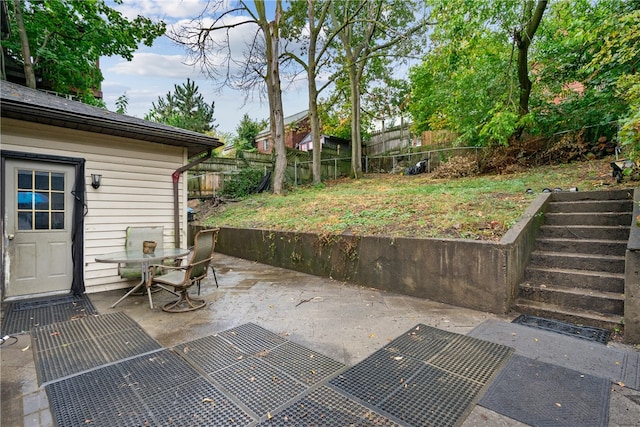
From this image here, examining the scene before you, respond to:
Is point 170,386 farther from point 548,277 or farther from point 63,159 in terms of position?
point 548,277

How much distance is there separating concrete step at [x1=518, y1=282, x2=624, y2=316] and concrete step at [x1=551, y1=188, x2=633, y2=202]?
2001 mm

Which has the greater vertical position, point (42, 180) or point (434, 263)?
point (42, 180)

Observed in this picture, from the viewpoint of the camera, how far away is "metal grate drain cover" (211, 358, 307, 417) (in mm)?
2006

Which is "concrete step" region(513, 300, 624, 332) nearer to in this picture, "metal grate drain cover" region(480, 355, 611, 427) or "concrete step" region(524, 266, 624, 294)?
"concrete step" region(524, 266, 624, 294)

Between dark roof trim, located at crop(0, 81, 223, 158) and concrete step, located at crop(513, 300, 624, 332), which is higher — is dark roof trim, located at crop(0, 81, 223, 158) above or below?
above

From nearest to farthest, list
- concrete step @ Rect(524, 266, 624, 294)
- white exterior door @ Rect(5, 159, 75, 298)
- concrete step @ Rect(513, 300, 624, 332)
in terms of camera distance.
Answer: concrete step @ Rect(513, 300, 624, 332) < concrete step @ Rect(524, 266, 624, 294) < white exterior door @ Rect(5, 159, 75, 298)

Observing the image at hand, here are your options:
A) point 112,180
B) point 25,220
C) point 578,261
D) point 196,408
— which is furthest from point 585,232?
point 25,220

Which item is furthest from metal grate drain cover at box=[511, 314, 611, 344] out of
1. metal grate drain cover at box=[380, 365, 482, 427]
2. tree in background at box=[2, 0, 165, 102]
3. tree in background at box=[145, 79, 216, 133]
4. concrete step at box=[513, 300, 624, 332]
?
tree in background at box=[145, 79, 216, 133]

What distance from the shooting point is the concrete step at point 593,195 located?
440 centimetres

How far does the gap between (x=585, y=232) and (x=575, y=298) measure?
128 cm

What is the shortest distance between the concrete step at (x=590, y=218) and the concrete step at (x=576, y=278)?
1044mm

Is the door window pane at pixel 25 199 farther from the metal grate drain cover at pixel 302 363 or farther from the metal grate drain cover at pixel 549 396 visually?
the metal grate drain cover at pixel 549 396

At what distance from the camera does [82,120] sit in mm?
4133

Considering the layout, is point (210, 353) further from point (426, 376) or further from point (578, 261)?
point (578, 261)
